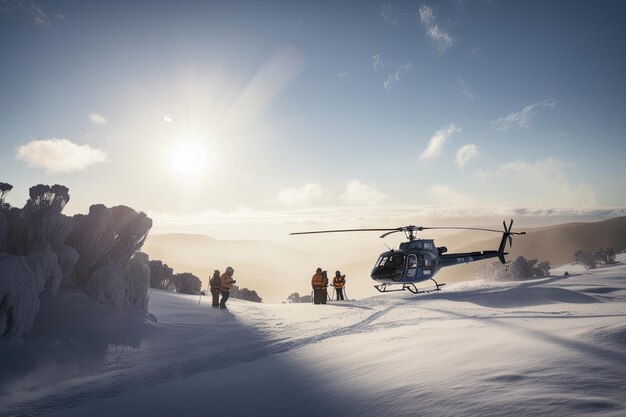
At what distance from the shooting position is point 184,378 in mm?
5027

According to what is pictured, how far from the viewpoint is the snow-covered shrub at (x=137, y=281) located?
895 cm

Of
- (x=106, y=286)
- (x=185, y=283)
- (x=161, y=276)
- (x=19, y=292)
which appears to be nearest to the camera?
(x=19, y=292)

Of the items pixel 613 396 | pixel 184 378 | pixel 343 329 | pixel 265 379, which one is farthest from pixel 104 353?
pixel 613 396

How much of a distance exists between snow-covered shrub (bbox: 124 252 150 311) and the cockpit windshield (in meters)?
8.84

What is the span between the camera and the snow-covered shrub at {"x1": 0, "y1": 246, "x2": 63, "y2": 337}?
18.8ft

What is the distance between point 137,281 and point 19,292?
332 centimetres

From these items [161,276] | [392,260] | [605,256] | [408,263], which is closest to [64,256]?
[392,260]

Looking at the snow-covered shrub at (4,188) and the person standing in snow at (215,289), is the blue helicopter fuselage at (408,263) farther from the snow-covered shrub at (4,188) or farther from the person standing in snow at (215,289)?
the snow-covered shrub at (4,188)

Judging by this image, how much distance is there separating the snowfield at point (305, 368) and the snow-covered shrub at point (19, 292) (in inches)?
12.0

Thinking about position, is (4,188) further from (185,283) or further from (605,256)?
(605,256)

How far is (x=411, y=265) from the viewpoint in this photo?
13.1 m

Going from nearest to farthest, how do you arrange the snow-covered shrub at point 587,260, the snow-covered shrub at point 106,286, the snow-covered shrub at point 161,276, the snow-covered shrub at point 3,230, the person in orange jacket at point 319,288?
1. the snow-covered shrub at point 3,230
2. the snow-covered shrub at point 106,286
3. the person in orange jacket at point 319,288
4. the snow-covered shrub at point 161,276
5. the snow-covered shrub at point 587,260

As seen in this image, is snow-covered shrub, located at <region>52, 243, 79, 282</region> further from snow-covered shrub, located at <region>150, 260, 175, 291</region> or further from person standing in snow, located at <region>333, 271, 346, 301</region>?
snow-covered shrub, located at <region>150, 260, 175, 291</region>

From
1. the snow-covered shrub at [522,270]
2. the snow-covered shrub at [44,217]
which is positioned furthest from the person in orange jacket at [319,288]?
the snow-covered shrub at [522,270]
